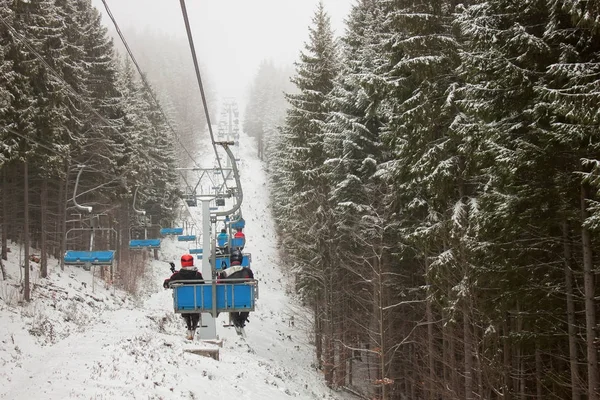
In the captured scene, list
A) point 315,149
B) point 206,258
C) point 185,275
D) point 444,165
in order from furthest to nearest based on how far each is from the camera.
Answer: point 315,149 → point 206,258 → point 185,275 → point 444,165

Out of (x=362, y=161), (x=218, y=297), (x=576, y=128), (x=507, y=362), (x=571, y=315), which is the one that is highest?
(x=362, y=161)

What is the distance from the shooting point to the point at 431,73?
44.1ft

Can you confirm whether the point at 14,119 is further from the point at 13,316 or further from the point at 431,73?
the point at 431,73

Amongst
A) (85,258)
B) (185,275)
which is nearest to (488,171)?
(185,275)

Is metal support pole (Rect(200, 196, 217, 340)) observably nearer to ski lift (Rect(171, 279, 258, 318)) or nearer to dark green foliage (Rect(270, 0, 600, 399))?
ski lift (Rect(171, 279, 258, 318))

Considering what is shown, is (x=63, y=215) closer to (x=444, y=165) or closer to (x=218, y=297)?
(x=218, y=297)

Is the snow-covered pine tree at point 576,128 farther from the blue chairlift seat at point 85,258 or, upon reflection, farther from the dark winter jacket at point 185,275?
the blue chairlift seat at point 85,258

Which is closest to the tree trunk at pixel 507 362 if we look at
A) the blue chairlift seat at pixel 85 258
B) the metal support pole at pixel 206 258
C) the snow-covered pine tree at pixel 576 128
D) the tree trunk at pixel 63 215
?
the snow-covered pine tree at pixel 576 128

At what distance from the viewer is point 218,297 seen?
1465 cm

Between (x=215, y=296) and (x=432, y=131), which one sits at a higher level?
(x=432, y=131)

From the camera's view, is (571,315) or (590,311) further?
(571,315)

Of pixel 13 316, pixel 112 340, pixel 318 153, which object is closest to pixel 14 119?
pixel 13 316

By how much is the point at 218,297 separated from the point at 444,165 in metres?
7.13

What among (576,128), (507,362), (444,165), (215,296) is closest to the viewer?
(576,128)
